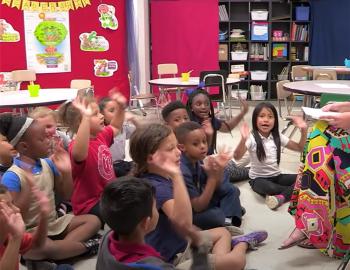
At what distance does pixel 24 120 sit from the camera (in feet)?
6.73

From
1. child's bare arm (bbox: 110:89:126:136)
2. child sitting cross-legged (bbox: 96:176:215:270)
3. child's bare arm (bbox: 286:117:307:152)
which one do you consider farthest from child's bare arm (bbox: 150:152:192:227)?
child's bare arm (bbox: 286:117:307:152)

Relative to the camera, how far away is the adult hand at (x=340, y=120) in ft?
6.95

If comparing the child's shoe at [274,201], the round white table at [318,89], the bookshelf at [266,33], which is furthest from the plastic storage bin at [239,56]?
the child's shoe at [274,201]

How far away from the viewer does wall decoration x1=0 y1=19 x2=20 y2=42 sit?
20.6ft

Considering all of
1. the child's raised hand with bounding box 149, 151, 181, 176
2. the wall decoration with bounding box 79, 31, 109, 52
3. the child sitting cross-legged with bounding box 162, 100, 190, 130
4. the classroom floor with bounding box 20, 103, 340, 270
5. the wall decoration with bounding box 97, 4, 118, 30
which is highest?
the wall decoration with bounding box 97, 4, 118, 30

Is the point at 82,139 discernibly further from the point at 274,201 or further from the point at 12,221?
the point at 274,201

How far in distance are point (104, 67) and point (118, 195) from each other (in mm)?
6312

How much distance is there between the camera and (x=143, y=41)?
7.93 m

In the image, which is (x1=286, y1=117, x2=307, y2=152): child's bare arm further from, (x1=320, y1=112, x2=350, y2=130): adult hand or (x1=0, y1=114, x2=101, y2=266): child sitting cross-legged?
(x1=0, y1=114, x2=101, y2=266): child sitting cross-legged

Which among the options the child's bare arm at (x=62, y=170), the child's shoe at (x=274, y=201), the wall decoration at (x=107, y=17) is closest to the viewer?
the child's bare arm at (x=62, y=170)

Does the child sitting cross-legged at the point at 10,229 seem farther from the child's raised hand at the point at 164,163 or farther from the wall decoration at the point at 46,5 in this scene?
the wall decoration at the point at 46,5

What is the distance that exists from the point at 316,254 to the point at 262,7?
23.5ft

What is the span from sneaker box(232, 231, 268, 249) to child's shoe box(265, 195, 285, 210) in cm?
58

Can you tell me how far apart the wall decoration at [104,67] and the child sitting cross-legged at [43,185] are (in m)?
5.02
